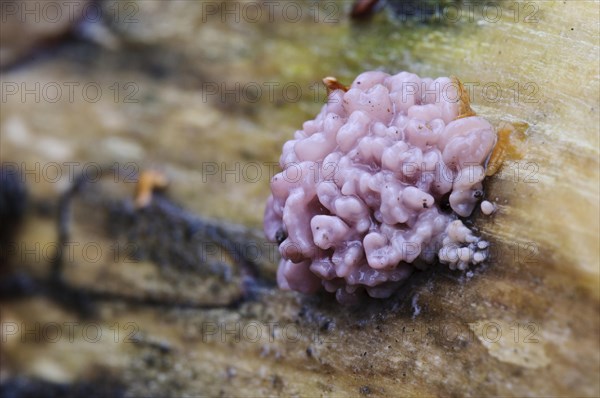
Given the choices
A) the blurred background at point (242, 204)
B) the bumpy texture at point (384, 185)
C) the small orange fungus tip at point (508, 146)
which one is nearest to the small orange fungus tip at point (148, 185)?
the blurred background at point (242, 204)

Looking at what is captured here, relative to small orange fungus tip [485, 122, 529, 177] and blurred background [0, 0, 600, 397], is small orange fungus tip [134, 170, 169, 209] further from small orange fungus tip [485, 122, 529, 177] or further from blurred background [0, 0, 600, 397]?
small orange fungus tip [485, 122, 529, 177]

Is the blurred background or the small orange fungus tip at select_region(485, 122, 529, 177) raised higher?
the small orange fungus tip at select_region(485, 122, 529, 177)

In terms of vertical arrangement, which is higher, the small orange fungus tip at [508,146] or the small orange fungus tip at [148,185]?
the small orange fungus tip at [508,146]

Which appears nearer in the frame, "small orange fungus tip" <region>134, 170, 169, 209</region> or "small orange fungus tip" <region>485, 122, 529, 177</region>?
"small orange fungus tip" <region>485, 122, 529, 177</region>

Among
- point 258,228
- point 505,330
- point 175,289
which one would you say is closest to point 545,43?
point 505,330

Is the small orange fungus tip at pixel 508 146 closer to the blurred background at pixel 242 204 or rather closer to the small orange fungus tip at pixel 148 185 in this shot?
the blurred background at pixel 242 204

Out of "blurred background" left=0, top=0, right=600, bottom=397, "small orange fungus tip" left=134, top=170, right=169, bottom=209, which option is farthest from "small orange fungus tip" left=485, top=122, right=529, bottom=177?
"small orange fungus tip" left=134, top=170, right=169, bottom=209

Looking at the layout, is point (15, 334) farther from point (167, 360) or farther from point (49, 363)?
point (167, 360)

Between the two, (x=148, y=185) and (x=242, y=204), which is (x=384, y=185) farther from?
(x=148, y=185)
